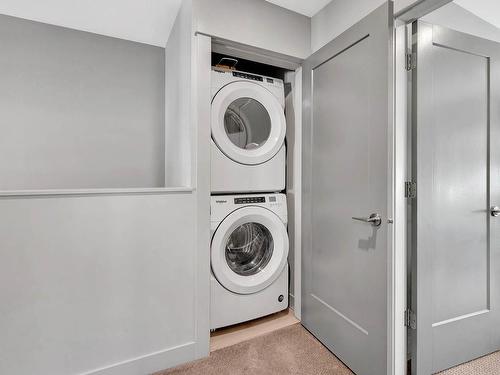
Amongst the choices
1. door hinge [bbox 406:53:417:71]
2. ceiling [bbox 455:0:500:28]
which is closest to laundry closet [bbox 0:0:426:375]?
door hinge [bbox 406:53:417:71]

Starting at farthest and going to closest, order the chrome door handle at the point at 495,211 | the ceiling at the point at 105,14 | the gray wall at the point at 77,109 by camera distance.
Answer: the gray wall at the point at 77,109
the ceiling at the point at 105,14
the chrome door handle at the point at 495,211

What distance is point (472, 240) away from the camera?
152cm

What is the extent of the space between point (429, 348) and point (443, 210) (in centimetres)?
75

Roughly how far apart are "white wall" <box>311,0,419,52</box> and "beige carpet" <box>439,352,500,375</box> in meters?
1.95

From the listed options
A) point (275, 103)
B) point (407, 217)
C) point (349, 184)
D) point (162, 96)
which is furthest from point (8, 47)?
point (407, 217)

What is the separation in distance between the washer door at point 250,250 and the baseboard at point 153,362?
45 centimetres

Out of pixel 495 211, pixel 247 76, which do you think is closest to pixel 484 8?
pixel 495 211

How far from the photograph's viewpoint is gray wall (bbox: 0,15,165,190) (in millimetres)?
1824

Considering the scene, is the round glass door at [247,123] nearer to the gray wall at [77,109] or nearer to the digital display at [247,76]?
the digital display at [247,76]

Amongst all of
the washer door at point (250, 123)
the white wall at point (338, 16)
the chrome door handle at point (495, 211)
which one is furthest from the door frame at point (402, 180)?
the washer door at point (250, 123)

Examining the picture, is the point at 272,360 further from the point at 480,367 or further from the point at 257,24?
the point at 257,24

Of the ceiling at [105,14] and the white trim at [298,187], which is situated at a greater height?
the ceiling at [105,14]

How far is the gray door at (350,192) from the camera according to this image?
1.31m

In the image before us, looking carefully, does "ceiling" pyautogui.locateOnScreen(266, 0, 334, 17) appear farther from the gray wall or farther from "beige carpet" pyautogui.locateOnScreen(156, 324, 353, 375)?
"beige carpet" pyautogui.locateOnScreen(156, 324, 353, 375)
